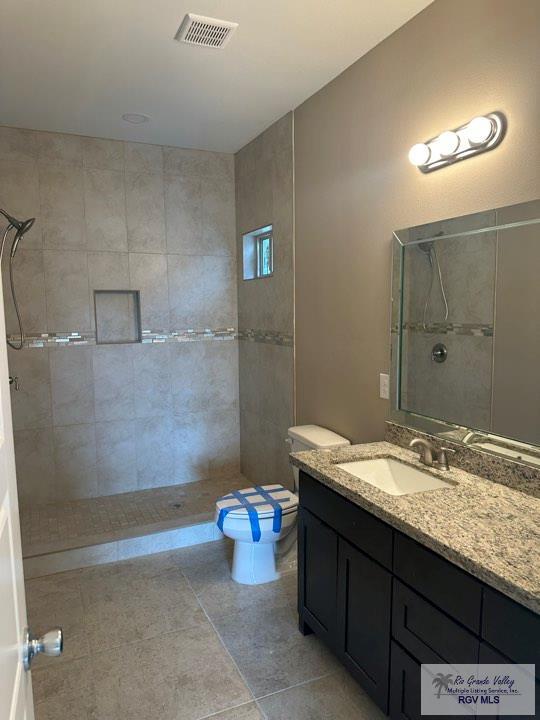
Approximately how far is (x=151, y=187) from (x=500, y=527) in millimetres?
3205

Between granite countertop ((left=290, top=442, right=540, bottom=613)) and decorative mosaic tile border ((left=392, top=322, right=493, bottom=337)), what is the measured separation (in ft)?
1.75

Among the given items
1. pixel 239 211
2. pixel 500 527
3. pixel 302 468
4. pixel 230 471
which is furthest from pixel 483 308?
pixel 230 471

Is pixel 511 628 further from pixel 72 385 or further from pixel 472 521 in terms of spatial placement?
pixel 72 385

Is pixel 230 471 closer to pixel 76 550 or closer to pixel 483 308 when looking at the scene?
pixel 76 550

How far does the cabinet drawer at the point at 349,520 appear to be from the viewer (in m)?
1.58

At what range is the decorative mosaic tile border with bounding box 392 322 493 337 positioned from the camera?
72.1 inches

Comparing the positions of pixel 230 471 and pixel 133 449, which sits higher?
pixel 133 449

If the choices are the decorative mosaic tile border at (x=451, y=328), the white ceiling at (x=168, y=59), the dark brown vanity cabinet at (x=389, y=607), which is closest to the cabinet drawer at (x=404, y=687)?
the dark brown vanity cabinet at (x=389, y=607)

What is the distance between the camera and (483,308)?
1.82 metres

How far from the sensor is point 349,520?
1758mm

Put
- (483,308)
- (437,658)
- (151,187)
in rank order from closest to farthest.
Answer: (437,658)
(483,308)
(151,187)

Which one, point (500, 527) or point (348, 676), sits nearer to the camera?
point (500, 527)

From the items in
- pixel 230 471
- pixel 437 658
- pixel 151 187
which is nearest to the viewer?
pixel 437 658

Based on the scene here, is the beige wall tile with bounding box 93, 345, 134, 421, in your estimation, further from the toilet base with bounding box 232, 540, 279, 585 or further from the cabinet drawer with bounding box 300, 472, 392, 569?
the cabinet drawer with bounding box 300, 472, 392, 569
